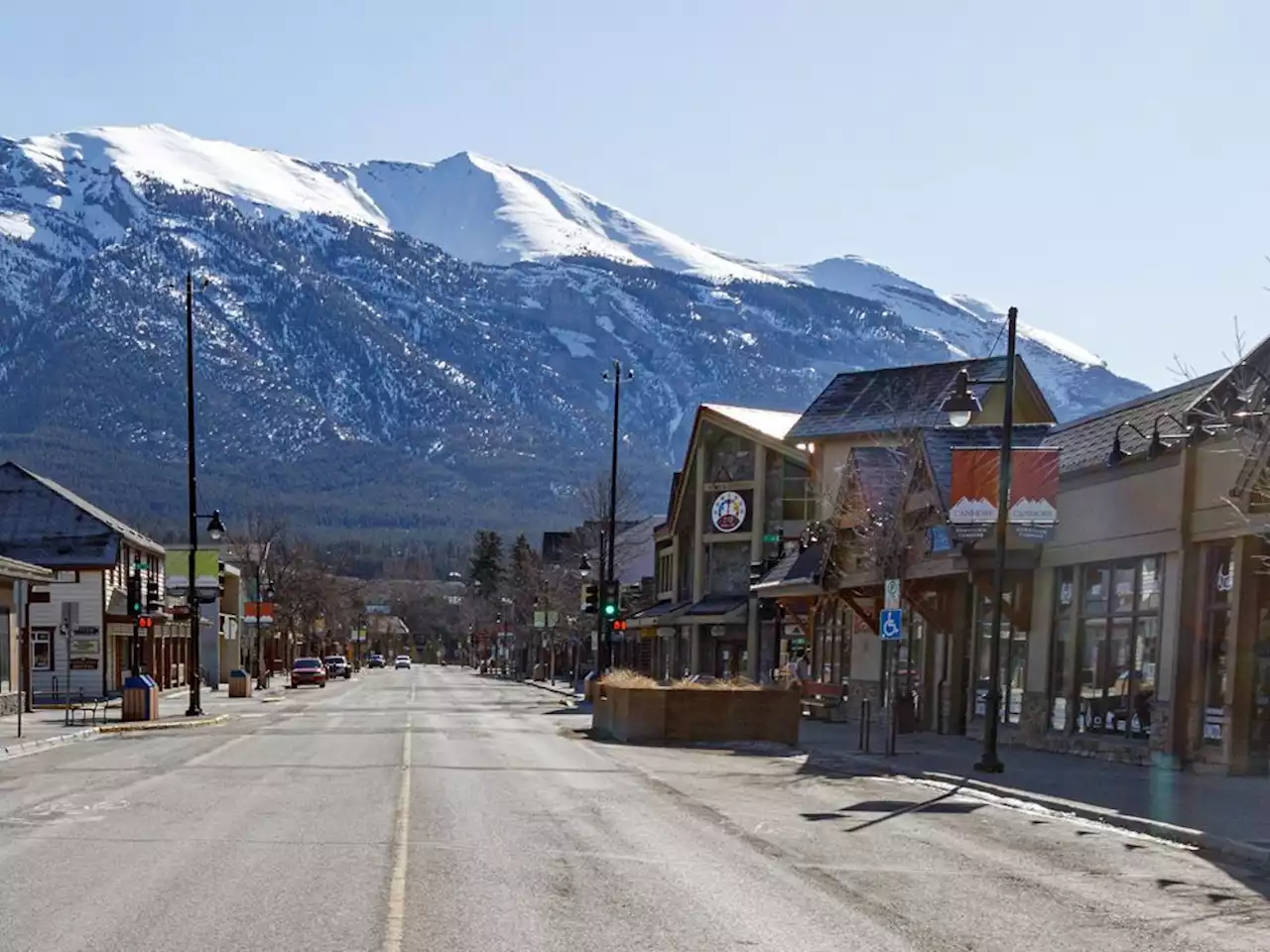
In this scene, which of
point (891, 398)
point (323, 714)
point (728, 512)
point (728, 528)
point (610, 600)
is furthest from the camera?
point (728, 512)

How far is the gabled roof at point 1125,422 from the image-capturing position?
26859 mm

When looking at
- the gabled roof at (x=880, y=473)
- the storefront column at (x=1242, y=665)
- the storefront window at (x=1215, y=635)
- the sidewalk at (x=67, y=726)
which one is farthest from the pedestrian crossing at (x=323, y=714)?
the storefront column at (x=1242, y=665)

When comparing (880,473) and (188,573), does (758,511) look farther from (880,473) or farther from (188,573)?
(880,473)

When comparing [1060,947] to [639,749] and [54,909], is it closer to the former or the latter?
[54,909]

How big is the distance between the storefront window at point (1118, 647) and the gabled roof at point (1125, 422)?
196cm

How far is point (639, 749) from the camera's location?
3083 cm

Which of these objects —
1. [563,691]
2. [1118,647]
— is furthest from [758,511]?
[1118,647]

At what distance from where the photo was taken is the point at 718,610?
6612 cm

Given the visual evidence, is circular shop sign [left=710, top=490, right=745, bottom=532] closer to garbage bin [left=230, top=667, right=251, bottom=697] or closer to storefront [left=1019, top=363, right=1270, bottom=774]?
garbage bin [left=230, top=667, right=251, bottom=697]

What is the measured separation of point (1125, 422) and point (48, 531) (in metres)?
41.6

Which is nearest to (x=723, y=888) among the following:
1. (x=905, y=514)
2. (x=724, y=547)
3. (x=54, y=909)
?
(x=54, y=909)

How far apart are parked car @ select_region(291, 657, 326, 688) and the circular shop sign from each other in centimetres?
2405

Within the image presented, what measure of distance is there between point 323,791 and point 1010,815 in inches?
322

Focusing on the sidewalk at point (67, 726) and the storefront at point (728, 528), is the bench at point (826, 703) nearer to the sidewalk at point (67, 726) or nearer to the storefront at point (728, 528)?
the sidewalk at point (67, 726)
